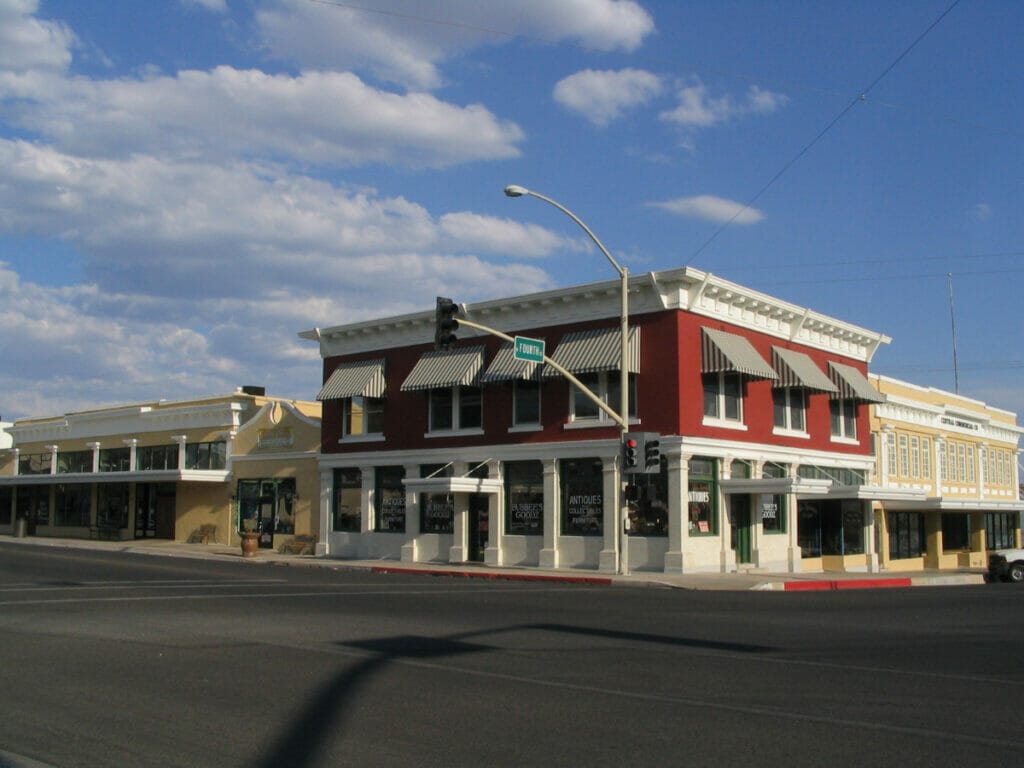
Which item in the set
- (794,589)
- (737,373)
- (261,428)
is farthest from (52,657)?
(261,428)

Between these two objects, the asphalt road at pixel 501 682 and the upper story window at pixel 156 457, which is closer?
the asphalt road at pixel 501 682

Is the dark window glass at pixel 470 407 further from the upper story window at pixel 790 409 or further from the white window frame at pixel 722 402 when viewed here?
the upper story window at pixel 790 409

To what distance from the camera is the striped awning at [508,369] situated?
103 feet

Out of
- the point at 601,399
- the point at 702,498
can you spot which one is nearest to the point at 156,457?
the point at 601,399

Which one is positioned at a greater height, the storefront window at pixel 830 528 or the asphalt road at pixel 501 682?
the storefront window at pixel 830 528

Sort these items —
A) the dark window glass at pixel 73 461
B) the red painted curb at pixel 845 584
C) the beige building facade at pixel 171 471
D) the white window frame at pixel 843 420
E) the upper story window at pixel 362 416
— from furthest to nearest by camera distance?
the dark window glass at pixel 73 461 → the beige building facade at pixel 171 471 → the upper story window at pixel 362 416 → the white window frame at pixel 843 420 → the red painted curb at pixel 845 584

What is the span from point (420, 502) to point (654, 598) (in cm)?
1489

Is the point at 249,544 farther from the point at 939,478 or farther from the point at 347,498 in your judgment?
the point at 939,478

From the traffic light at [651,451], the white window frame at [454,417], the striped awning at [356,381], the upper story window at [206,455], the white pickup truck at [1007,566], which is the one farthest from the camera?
the upper story window at [206,455]

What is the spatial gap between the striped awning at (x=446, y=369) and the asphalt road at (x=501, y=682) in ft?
45.1

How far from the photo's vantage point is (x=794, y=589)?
88.1ft

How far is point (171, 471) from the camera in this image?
142 ft

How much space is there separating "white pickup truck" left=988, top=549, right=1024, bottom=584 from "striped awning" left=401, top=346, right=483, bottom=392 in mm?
17324

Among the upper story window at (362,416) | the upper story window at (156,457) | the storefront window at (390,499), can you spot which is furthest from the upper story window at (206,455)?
the storefront window at (390,499)
